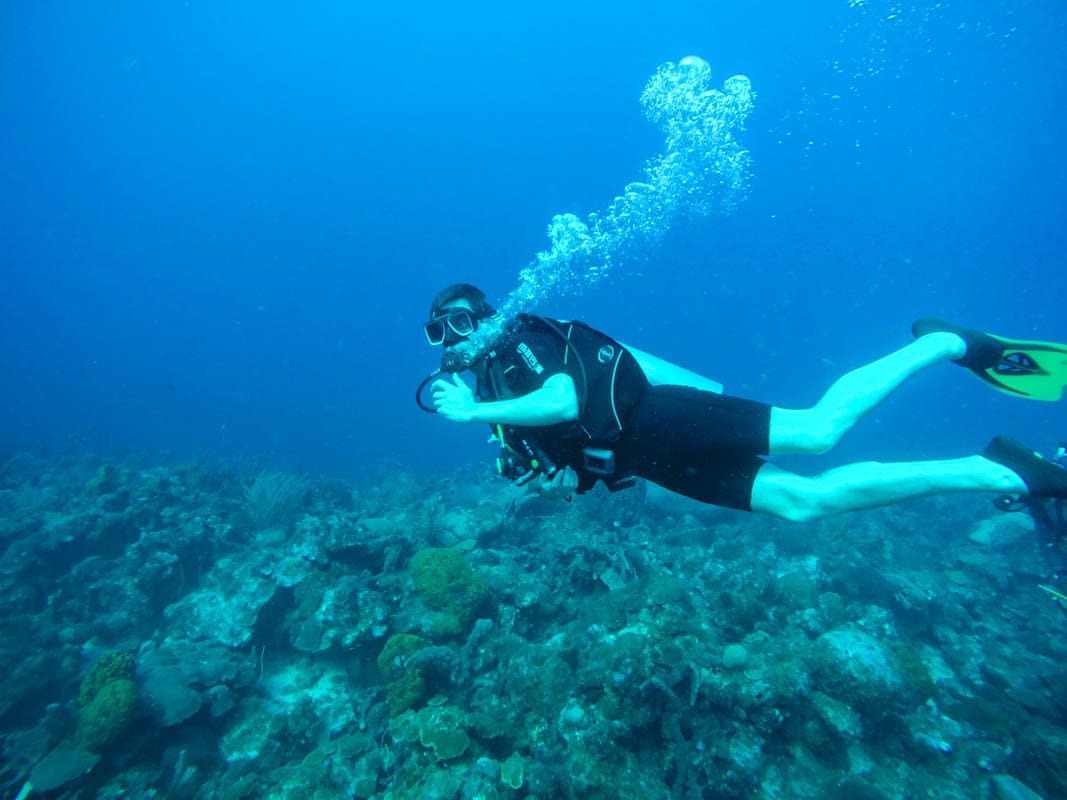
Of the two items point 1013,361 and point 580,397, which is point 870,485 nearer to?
point 580,397

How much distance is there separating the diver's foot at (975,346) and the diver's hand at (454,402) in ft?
14.5

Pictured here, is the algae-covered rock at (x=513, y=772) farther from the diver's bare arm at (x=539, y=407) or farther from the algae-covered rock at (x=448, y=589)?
the diver's bare arm at (x=539, y=407)

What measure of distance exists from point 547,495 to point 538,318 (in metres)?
1.51

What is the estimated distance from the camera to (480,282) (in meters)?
138

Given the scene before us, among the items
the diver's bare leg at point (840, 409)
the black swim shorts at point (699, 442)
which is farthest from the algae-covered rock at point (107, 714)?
the diver's bare leg at point (840, 409)

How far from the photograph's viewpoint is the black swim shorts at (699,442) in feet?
13.2

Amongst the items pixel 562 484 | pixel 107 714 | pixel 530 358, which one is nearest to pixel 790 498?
pixel 562 484

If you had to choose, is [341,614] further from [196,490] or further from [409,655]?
[196,490]

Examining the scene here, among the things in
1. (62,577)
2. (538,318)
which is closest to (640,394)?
(538,318)

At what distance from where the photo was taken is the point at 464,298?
4.49 m

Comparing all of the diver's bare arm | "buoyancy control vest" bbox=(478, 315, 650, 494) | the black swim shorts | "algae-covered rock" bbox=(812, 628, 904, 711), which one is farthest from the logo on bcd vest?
"algae-covered rock" bbox=(812, 628, 904, 711)

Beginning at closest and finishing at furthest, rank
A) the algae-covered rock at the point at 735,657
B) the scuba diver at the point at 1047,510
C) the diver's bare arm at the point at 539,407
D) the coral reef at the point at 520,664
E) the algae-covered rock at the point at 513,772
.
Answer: the diver's bare arm at the point at 539,407, the scuba diver at the point at 1047,510, the algae-covered rock at the point at 513,772, the coral reef at the point at 520,664, the algae-covered rock at the point at 735,657

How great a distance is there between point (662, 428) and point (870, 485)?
1.64 meters

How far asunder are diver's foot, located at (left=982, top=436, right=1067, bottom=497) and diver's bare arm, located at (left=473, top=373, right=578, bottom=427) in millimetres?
3382
